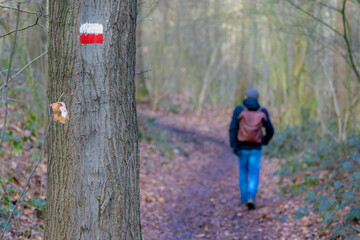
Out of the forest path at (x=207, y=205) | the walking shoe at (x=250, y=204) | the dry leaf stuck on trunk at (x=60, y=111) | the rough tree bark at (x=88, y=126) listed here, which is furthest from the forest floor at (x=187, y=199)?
the dry leaf stuck on trunk at (x=60, y=111)

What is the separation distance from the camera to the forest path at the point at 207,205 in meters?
5.65

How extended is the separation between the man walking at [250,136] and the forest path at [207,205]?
49 centimetres

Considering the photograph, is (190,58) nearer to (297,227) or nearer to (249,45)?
(249,45)

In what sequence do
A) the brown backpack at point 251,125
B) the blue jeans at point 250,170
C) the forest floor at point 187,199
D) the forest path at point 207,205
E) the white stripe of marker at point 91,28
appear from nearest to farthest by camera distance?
the white stripe of marker at point 91,28 < the forest floor at point 187,199 < the forest path at point 207,205 < the brown backpack at point 251,125 < the blue jeans at point 250,170

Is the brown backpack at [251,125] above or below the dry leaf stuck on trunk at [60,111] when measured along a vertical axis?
below

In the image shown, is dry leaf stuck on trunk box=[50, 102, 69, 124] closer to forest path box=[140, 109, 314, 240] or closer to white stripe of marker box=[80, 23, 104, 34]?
white stripe of marker box=[80, 23, 104, 34]

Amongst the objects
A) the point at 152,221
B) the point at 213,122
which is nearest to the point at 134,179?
the point at 152,221

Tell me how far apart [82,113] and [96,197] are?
2.03ft

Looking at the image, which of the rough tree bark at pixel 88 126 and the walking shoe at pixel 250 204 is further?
the walking shoe at pixel 250 204

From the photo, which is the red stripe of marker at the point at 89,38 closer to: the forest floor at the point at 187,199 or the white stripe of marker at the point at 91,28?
the white stripe of marker at the point at 91,28

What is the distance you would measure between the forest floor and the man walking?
490mm

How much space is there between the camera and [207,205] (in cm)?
725

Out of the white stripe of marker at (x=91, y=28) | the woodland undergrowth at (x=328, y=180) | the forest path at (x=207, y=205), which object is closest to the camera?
the white stripe of marker at (x=91, y=28)

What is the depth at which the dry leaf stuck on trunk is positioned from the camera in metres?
2.73
